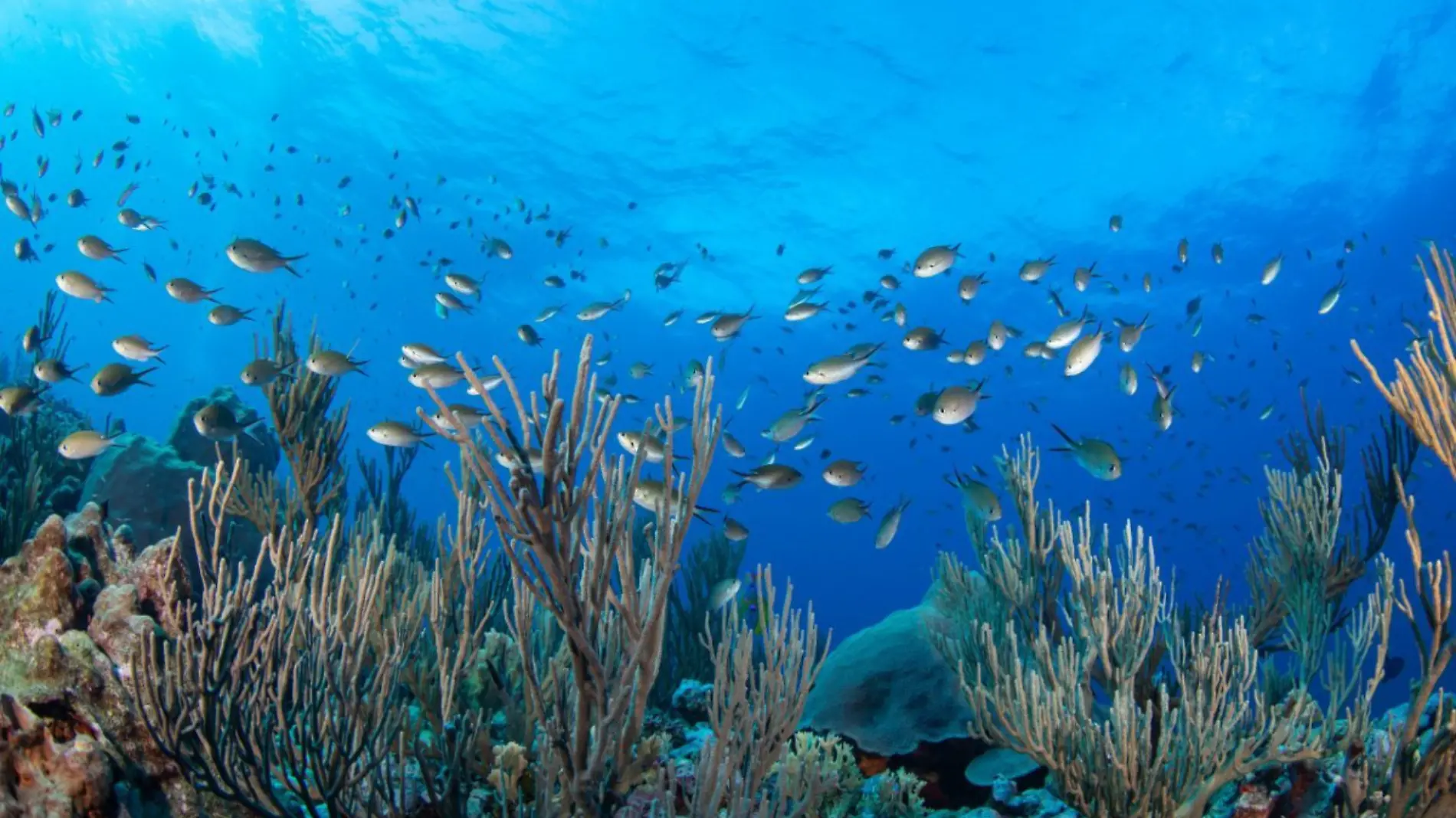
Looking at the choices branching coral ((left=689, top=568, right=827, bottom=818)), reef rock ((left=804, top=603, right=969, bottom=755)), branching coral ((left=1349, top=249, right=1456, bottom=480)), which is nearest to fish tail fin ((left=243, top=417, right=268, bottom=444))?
reef rock ((left=804, top=603, right=969, bottom=755))

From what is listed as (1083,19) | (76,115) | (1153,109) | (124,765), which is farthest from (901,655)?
(1153,109)

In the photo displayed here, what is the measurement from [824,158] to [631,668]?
27369 mm

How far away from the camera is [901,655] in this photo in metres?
7.18

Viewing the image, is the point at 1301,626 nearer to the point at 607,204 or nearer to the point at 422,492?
the point at 607,204

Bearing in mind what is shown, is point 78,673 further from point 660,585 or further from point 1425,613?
point 1425,613

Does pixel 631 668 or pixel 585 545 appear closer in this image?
pixel 631 668

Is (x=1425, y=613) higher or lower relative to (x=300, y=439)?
lower

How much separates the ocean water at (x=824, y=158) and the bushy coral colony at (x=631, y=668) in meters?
6.41

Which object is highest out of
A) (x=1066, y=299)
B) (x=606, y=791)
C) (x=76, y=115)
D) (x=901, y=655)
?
(x=1066, y=299)

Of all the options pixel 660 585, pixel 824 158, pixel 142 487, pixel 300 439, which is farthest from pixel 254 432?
pixel 824 158

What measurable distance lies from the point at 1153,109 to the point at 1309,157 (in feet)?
19.6

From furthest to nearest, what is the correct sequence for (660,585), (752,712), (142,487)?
(142,487)
(752,712)
(660,585)

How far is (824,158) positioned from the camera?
27625 mm

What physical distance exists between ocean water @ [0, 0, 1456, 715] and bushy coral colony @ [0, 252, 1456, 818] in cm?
641
